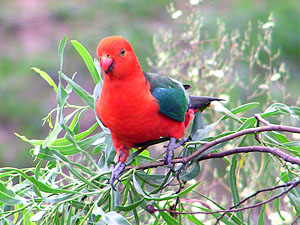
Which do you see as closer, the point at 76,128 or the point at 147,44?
the point at 76,128

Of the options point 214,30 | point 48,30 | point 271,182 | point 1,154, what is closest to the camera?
point 271,182

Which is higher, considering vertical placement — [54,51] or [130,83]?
[130,83]

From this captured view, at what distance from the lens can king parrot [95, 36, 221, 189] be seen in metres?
2.06

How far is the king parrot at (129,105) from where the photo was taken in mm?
2064

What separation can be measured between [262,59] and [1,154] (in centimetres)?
260

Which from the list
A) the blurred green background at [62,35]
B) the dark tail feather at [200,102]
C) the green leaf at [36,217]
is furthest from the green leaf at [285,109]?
the blurred green background at [62,35]

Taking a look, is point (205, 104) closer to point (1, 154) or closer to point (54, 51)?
point (1, 154)

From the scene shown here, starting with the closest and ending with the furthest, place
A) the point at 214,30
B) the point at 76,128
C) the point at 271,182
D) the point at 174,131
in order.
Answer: the point at 76,128 → the point at 174,131 → the point at 271,182 → the point at 214,30

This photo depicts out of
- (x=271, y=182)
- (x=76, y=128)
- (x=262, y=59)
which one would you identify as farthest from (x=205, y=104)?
(x=262, y=59)

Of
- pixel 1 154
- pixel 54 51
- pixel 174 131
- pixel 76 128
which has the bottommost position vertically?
pixel 1 154

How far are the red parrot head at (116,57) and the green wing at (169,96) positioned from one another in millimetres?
163

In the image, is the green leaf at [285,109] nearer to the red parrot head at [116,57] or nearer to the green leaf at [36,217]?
the red parrot head at [116,57]

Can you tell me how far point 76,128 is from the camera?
211 centimetres

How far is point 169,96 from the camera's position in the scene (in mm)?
2268
